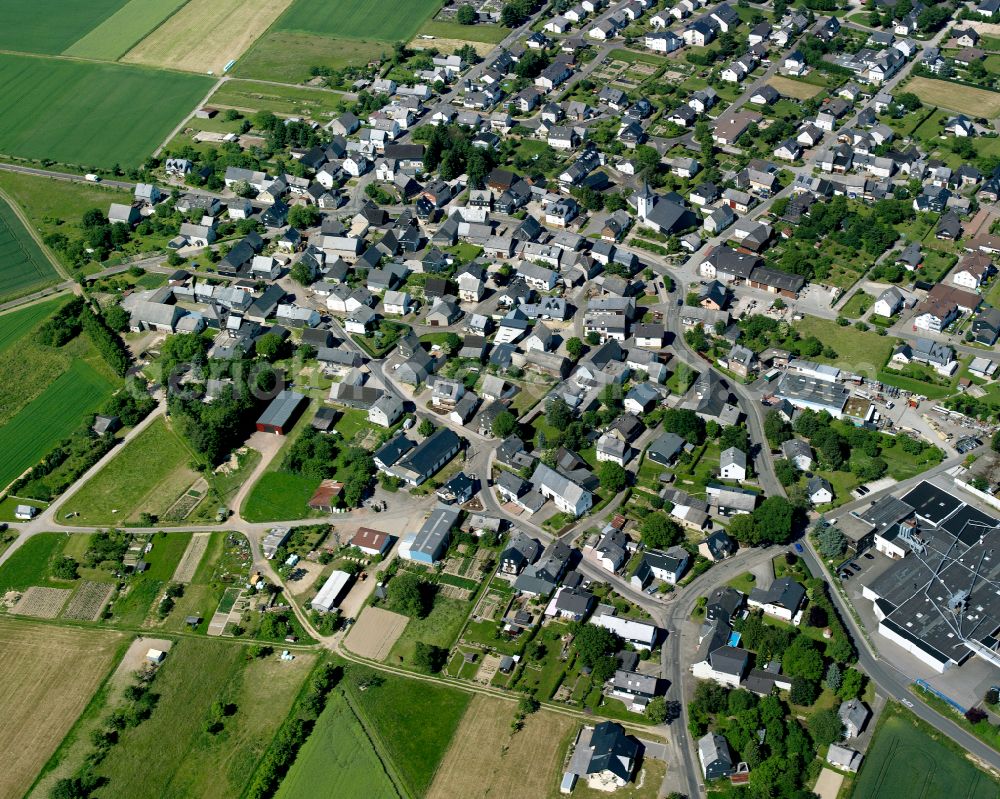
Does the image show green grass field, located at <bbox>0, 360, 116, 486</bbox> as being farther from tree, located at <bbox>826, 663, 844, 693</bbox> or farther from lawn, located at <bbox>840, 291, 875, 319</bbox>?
lawn, located at <bbox>840, 291, 875, 319</bbox>

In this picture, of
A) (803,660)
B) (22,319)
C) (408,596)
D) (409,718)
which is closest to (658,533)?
(803,660)

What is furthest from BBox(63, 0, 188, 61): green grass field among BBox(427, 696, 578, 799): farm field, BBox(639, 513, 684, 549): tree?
BBox(427, 696, 578, 799): farm field

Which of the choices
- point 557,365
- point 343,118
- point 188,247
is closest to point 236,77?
point 343,118

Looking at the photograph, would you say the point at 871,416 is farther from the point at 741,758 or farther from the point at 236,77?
the point at 236,77

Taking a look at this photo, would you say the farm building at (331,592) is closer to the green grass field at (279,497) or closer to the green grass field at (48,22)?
the green grass field at (279,497)

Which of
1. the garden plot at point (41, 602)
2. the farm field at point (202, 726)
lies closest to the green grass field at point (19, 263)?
the garden plot at point (41, 602)

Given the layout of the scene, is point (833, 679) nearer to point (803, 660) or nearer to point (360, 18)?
point (803, 660)
